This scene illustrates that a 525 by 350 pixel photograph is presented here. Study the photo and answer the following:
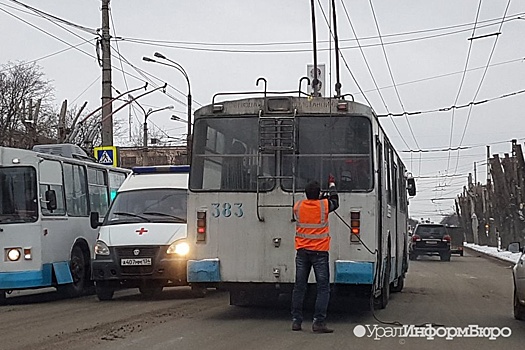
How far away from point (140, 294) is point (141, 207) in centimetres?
215

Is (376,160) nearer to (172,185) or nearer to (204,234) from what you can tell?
(204,234)

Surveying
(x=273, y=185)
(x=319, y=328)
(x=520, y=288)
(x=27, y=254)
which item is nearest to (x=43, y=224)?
(x=27, y=254)

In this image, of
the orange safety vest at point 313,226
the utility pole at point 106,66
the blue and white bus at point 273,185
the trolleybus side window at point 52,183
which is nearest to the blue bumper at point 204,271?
the blue and white bus at point 273,185

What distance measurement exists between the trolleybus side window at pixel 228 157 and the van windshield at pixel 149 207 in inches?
162

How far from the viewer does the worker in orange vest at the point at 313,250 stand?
1109 centimetres

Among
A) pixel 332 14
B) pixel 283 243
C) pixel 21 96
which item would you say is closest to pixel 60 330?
pixel 283 243

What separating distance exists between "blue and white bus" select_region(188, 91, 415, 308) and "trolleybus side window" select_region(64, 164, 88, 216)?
5988 millimetres

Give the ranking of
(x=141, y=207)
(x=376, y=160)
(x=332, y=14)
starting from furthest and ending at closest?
(x=332, y=14)
(x=141, y=207)
(x=376, y=160)

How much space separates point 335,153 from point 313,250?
1733mm

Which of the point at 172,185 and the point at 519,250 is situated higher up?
the point at 172,185

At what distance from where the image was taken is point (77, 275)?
58.3 feet

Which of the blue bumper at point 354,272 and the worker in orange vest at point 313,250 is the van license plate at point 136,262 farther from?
the worker in orange vest at point 313,250

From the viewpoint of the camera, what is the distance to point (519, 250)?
1341 cm

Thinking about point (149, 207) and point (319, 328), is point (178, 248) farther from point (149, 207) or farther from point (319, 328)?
point (319, 328)
